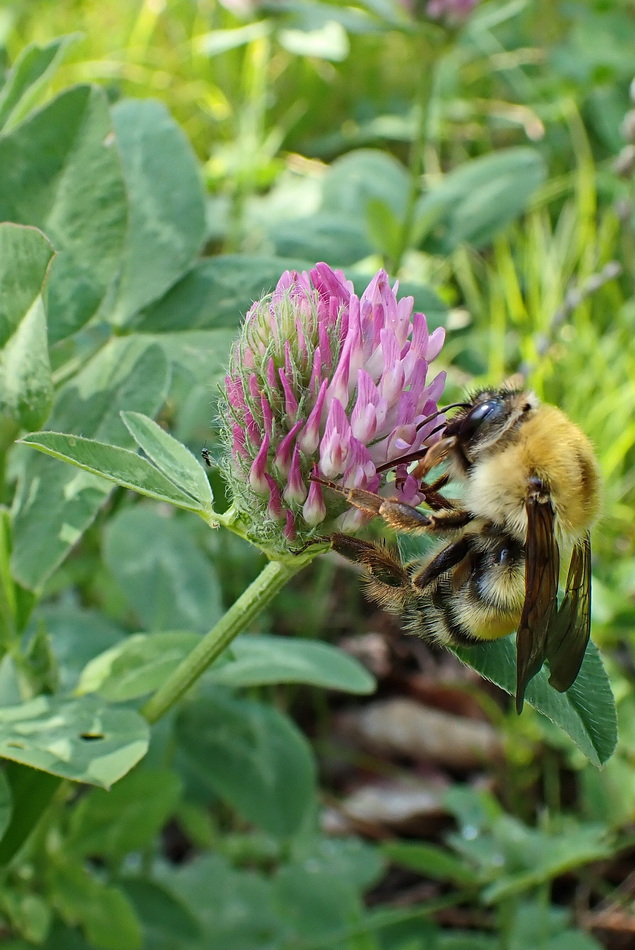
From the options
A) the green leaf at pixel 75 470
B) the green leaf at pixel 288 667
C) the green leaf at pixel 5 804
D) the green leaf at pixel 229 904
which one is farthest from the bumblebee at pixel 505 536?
the green leaf at pixel 229 904

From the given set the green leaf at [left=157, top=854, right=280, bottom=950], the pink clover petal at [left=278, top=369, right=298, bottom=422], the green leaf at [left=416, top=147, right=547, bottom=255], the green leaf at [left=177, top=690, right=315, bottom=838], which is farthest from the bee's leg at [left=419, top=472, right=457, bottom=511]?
the green leaf at [left=416, top=147, right=547, bottom=255]

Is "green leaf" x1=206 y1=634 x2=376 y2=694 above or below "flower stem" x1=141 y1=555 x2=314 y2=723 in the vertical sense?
below

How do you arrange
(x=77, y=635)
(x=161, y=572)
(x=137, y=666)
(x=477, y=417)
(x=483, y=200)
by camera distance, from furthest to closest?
(x=483, y=200), (x=161, y=572), (x=77, y=635), (x=137, y=666), (x=477, y=417)

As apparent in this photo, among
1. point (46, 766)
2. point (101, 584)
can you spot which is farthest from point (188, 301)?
point (101, 584)

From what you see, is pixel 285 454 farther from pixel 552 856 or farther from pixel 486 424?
pixel 552 856

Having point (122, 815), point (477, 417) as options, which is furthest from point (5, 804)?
point (477, 417)

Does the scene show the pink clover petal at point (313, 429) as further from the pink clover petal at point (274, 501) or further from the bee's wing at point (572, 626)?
the bee's wing at point (572, 626)

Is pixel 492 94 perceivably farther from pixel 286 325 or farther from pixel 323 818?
pixel 286 325

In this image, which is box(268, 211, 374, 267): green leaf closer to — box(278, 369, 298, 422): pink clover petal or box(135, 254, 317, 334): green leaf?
box(135, 254, 317, 334): green leaf
